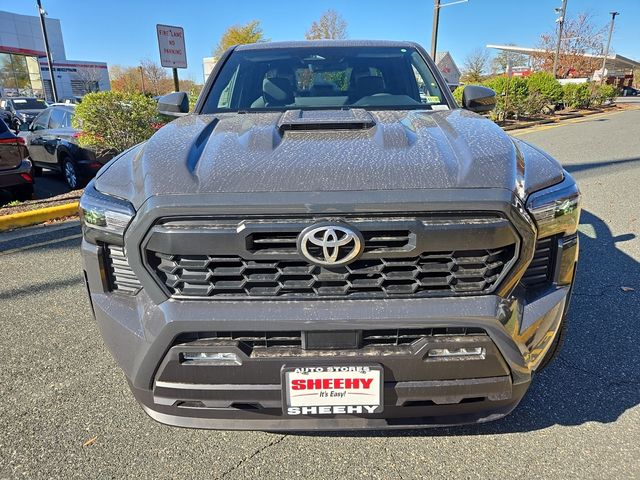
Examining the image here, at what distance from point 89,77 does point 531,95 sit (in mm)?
42544

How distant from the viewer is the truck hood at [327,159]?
1.69 metres

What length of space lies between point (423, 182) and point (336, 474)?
1.24 m

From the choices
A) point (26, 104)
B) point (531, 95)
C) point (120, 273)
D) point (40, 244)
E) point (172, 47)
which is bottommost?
point (40, 244)

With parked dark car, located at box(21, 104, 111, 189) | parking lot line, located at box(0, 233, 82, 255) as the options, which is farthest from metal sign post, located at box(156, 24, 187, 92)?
parking lot line, located at box(0, 233, 82, 255)

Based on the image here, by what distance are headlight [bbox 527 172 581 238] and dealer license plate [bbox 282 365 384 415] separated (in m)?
0.80

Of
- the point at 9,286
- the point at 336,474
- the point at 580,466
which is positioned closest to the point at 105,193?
the point at 336,474

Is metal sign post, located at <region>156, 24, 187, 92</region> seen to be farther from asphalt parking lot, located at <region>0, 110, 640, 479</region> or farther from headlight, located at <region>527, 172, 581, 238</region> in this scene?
headlight, located at <region>527, 172, 581, 238</region>

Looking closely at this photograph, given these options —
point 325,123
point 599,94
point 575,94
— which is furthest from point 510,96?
point 325,123

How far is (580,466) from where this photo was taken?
199 centimetres

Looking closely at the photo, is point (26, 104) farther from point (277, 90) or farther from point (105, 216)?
point (105, 216)

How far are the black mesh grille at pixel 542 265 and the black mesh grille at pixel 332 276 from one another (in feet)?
0.53

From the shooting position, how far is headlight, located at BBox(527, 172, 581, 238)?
1732 millimetres

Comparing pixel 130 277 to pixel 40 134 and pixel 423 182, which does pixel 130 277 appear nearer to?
pixel 423 182

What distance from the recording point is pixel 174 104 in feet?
10.7
